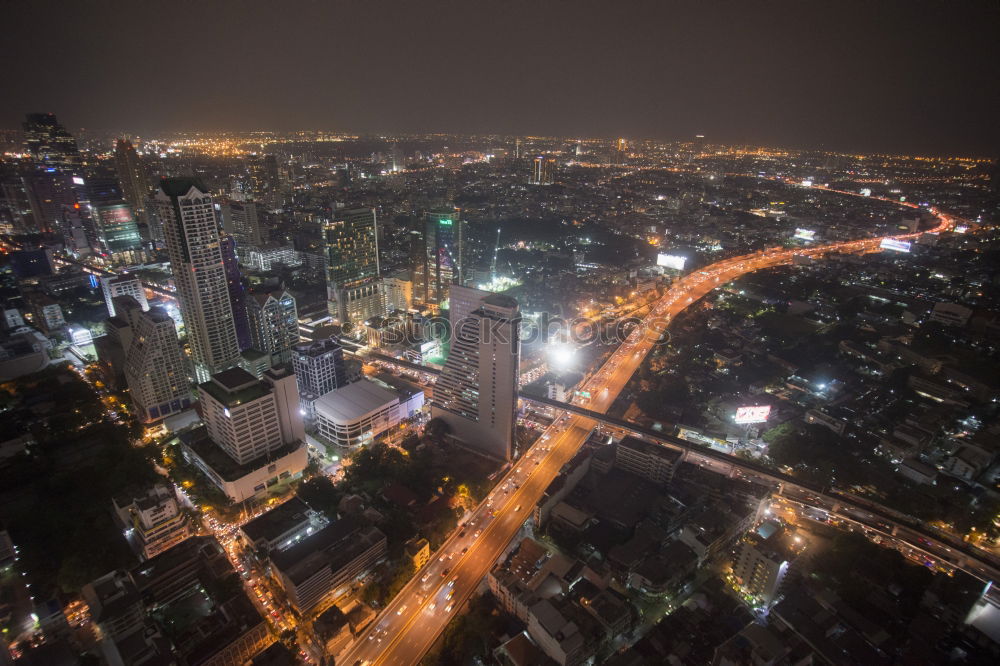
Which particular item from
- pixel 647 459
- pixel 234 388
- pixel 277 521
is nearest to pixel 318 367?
pixel 234 388

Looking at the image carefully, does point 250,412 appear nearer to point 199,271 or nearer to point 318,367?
point 318,367

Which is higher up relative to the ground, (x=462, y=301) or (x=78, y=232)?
(x=462, y=301)

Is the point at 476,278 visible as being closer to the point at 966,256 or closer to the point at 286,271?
the point at 286,271

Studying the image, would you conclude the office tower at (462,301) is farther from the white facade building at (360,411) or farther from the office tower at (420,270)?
the office tower at (420,270)

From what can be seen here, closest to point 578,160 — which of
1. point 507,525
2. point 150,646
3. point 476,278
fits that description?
point 476,278

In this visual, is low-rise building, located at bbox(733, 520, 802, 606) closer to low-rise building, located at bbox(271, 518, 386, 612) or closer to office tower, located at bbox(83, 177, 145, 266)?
low-rise building, located at bbox(271, 518, 386, 612)

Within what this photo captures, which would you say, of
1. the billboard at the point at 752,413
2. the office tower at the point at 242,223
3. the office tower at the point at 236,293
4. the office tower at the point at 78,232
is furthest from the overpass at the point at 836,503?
the office tower at the point at 78,232
